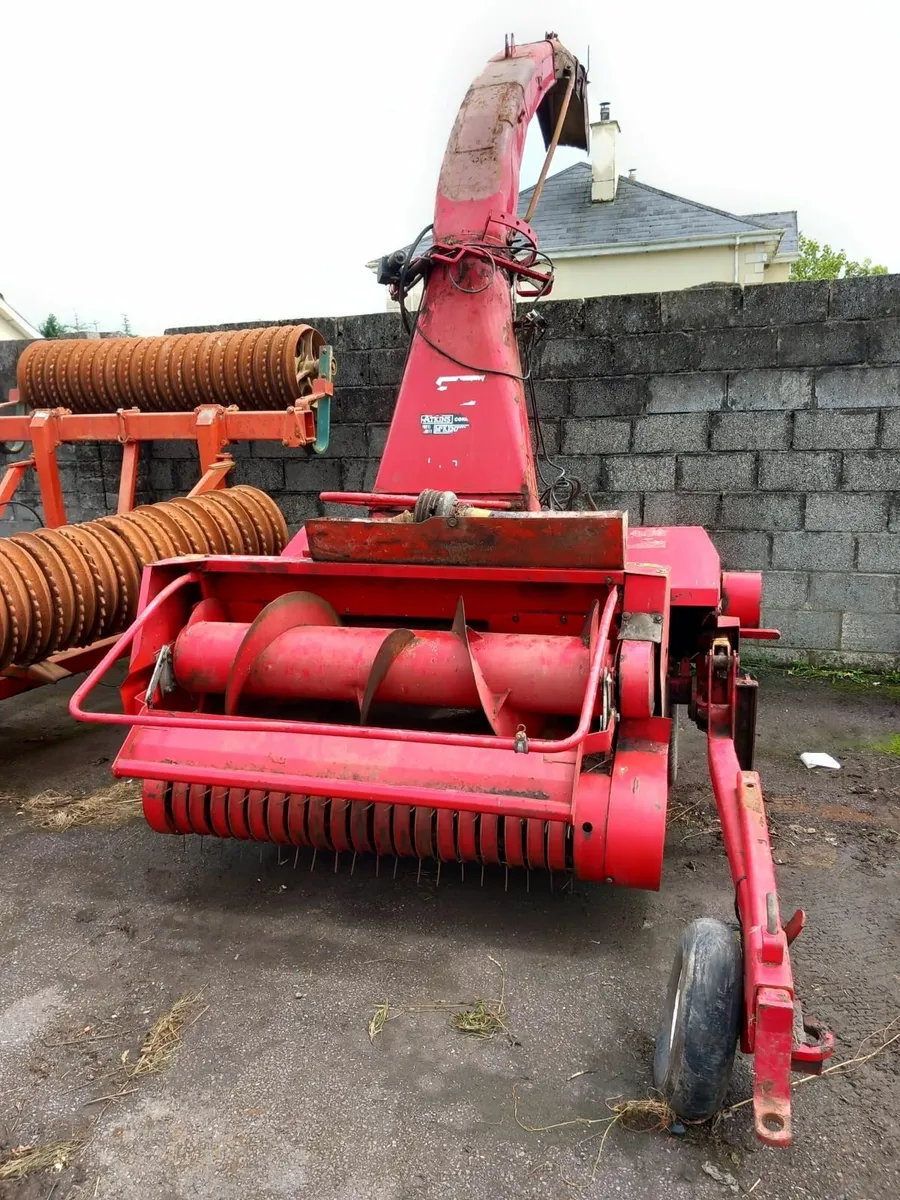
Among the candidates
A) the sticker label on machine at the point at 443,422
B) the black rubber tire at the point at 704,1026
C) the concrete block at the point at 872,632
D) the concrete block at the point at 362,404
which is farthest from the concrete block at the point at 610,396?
the black rubber tire at the point at 704,1026

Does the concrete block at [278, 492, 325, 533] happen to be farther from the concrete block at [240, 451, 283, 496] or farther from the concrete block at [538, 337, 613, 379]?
the concrete block at [538, 337, 613, 379]

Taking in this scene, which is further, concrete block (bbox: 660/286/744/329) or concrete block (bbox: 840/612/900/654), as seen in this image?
concrete block (bbox: 840/612/900/654)

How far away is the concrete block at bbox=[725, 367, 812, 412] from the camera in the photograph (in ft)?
14.6

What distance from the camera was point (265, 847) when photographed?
9.63ft

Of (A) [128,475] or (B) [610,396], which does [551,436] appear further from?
(A) [128,475]

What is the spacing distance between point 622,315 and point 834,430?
4.29ft

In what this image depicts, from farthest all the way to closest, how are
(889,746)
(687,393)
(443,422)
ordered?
(687,393), (889,746), (443,422)

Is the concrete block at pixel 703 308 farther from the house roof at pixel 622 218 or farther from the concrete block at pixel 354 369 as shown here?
the house roof at pixel 622 218

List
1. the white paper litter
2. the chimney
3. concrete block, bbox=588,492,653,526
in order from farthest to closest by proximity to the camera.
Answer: the chimney → concrete block, bbox=588,492,653,526 → the white paper litter

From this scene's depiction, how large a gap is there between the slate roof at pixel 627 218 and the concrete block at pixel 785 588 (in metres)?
10.8

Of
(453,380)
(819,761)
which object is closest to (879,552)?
(819,761)

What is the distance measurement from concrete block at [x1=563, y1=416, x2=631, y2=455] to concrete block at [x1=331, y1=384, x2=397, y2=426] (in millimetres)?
1104

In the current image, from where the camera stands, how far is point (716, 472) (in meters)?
4.63

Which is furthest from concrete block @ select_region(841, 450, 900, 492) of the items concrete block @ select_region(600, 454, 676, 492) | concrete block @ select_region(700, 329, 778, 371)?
concrete block @ select_region(600, 454, 676, 492)
